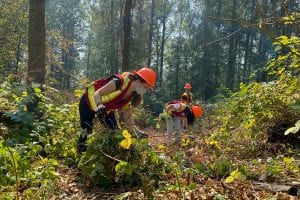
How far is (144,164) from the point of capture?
4.37 m

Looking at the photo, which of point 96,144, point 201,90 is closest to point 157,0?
point 201,90

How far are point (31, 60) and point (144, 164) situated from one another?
4.83 m

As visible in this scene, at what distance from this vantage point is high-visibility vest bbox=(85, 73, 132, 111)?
5.18 m

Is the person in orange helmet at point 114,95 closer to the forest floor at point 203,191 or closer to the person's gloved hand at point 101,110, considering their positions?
the person's gloved hand at point 101,110

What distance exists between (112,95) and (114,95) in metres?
0.03

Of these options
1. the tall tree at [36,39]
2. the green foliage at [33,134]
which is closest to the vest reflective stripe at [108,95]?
the green foliage at [33,134]

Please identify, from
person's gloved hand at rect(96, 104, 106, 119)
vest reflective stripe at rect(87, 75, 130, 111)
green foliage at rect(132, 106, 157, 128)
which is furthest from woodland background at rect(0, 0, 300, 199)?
vest reflective stripe at rect(87, 75, 130, 111)

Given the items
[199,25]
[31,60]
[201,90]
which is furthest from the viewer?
[199,25]

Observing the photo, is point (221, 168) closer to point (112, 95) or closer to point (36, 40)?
point (112, 95)

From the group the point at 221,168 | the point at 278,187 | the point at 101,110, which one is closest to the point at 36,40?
the point at 101,110

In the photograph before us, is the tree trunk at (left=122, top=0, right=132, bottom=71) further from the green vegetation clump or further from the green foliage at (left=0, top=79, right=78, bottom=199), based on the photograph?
the green vegetation clump

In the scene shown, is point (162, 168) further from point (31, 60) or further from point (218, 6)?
point (218, 6)

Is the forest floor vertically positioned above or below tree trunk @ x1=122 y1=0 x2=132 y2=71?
below

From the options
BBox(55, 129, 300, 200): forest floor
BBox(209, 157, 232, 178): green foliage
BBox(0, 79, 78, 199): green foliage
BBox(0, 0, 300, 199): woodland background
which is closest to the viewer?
BBox(55, 129, 300, 200): forest floor
